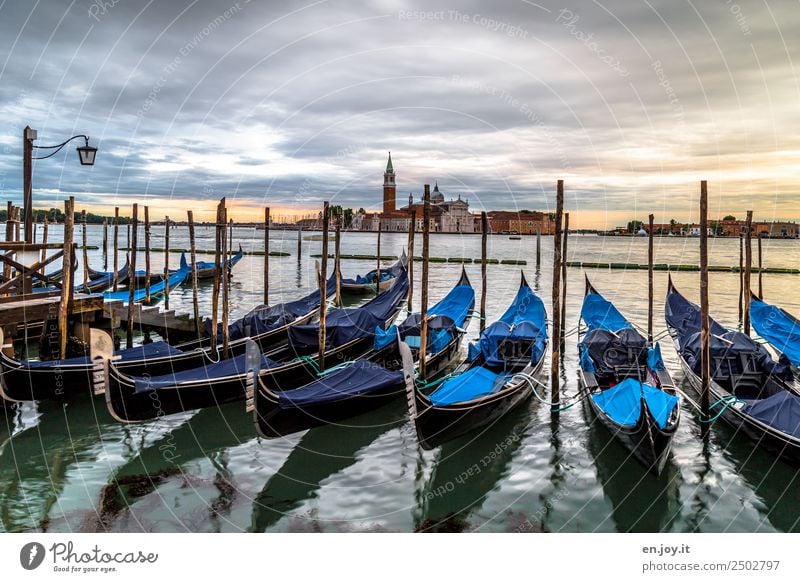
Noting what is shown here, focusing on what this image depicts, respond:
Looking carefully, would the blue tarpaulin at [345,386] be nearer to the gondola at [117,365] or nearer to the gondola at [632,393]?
the gondola at [117,365]

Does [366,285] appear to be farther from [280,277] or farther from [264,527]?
[264,527]

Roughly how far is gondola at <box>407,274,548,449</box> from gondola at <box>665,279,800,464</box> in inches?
88.7

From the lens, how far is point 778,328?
969 centimetres

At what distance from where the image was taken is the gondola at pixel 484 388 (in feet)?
19.6

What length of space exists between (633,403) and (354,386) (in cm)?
319

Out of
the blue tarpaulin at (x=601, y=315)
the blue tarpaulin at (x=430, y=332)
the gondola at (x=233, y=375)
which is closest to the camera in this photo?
the gondola at (x=233, y=375)

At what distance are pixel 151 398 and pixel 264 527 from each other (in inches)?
102

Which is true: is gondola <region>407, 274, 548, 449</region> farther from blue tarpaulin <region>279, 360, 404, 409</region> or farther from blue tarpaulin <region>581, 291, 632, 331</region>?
blue tarpaulin <region>581, 291, 632, 331</region>

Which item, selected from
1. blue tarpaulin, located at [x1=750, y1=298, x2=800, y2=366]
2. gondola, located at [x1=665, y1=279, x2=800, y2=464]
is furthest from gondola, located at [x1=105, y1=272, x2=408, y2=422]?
blue tarpaulin, located at [x1=750, y1=298, x2=800, y2=366]

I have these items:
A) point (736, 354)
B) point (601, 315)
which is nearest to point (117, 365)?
point (736, 354)
